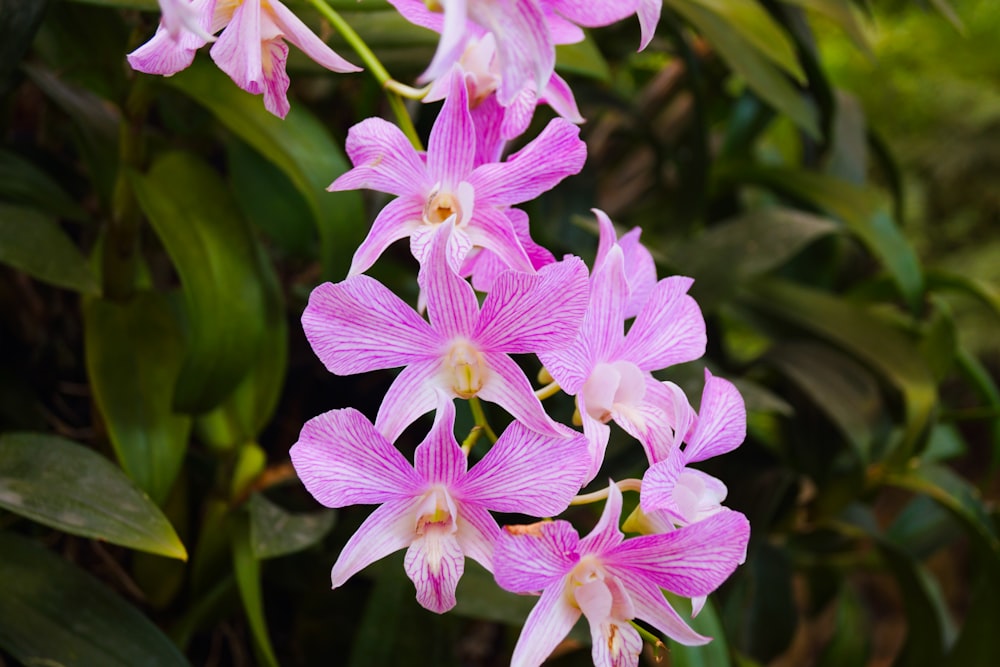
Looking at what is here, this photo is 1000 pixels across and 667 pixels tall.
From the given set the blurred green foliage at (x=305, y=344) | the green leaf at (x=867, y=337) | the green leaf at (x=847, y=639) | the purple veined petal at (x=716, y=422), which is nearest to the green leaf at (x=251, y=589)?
the blurred green foliage at (x=305, y=344)

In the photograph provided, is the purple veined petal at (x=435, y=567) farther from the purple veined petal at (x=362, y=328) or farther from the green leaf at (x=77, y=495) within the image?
the green leaf at (x=77, y=495)

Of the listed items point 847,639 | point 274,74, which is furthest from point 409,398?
point 847,639

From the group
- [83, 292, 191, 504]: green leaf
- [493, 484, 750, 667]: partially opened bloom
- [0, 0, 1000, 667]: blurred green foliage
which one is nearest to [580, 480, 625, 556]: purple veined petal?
[493, 484, 750, 667]: partially opened bloom

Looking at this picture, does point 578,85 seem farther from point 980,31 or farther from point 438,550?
point 980,31

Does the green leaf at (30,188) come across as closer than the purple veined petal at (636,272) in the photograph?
No

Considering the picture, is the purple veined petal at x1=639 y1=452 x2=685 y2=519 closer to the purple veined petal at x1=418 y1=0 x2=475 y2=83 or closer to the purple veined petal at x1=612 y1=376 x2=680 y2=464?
the purple veined petal at x1=612 y1=376 x2=680 y2=464
